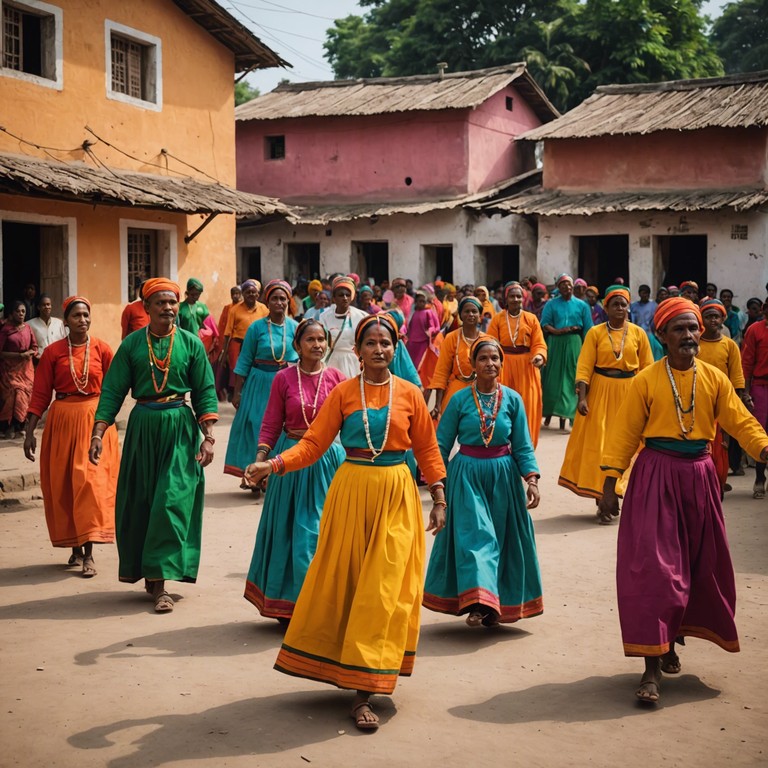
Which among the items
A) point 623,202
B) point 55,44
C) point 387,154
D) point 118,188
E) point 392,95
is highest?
point 392,95

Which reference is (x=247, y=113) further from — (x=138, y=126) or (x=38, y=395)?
(x=38, y=395)

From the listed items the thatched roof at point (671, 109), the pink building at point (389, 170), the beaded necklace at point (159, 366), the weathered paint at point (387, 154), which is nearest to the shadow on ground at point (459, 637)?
the beaded necklace at point (159, 366)

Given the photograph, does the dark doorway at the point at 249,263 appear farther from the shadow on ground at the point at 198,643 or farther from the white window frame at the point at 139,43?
the shadow on ground at the point at 198,643

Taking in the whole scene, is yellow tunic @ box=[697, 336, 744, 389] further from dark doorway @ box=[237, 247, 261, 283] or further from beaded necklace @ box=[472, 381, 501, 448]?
dark doorway @ box=[237, 247, 261, 283]

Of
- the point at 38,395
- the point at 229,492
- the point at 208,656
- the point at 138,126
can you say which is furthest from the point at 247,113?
the point at 208,656

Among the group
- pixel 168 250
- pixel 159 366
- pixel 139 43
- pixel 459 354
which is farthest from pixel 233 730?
pixel 139 43

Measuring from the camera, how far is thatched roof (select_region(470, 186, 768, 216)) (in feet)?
74.8

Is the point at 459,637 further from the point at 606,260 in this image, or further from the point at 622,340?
the point at 606,260

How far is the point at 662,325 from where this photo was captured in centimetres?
599

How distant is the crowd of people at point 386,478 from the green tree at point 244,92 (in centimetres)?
4831

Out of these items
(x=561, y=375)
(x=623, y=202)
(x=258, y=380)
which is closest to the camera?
(x=258, y=380)

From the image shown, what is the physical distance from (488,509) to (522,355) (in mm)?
6204

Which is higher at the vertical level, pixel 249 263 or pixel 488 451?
pixel 249 263

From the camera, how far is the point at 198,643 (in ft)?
21.4
